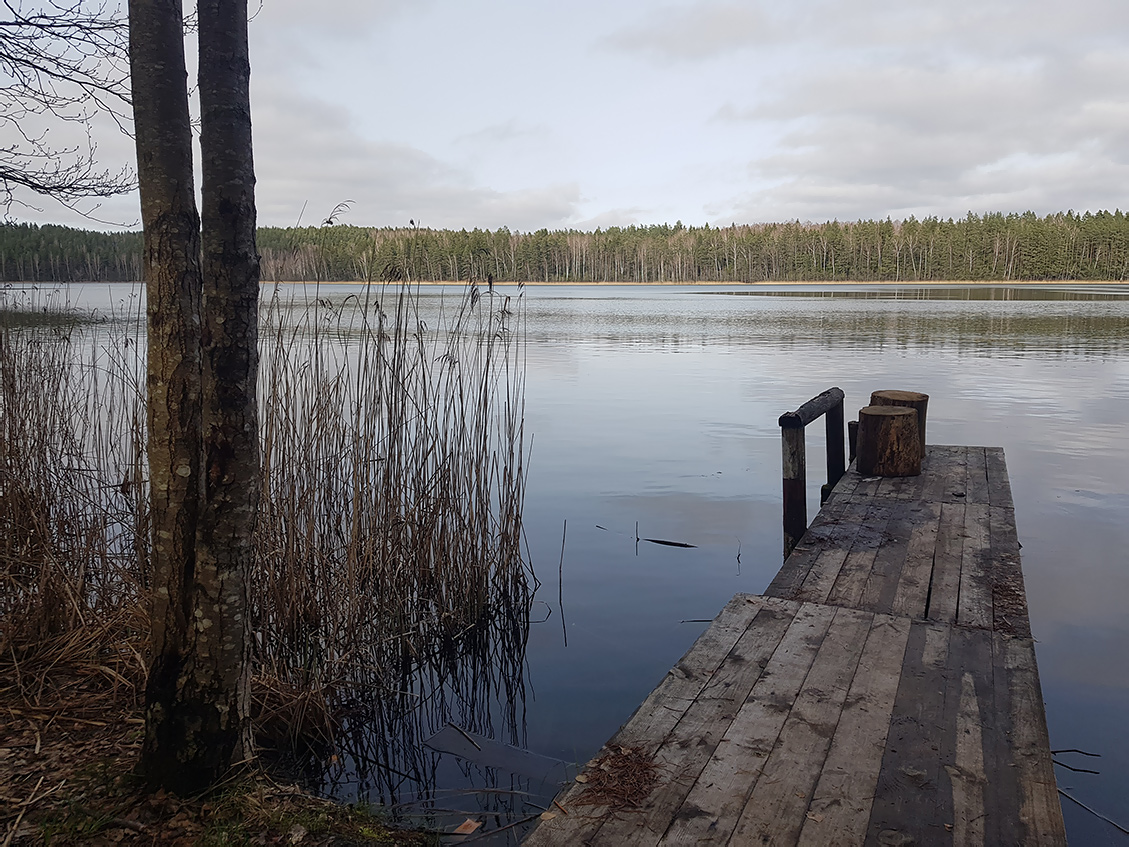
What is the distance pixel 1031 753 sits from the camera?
7.26ft

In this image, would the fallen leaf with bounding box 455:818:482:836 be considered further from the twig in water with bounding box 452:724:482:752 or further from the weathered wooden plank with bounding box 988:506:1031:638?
the weathered wooden plank with bounding box 988:506:1031:638

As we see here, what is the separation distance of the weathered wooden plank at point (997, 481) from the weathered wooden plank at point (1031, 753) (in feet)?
7.93

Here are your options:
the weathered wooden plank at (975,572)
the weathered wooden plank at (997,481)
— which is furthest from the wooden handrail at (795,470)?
the weathered wooden plank at (997,481)

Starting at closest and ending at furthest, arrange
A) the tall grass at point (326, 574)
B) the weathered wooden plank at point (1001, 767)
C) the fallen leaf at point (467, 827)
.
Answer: the weathered wooden plank at point (1001, 767) → the fallen leaf at point (467, 827) → the tall grass at point (326, 574)

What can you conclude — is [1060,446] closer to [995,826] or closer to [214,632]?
[995,826]

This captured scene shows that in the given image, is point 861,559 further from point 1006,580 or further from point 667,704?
point 667,704

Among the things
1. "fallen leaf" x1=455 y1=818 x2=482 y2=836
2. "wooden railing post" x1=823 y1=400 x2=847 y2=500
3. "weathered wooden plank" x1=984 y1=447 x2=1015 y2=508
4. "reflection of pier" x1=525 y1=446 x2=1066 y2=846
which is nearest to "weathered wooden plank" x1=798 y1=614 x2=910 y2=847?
"reflection of pier" x1=525 y1=446 x2=1066 y2=846

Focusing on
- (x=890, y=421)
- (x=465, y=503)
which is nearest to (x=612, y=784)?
(x=465, y=503)

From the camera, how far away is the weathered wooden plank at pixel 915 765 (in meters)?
1.91

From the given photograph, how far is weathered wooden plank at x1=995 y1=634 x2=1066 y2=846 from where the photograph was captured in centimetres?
190

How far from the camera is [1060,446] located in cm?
901

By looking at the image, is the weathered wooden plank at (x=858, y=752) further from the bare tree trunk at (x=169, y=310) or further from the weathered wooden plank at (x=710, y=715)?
the bare tree trunk at (x=169, y=310)

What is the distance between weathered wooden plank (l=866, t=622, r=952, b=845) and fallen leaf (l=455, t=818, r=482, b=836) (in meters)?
1.36

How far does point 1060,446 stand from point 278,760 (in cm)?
915
